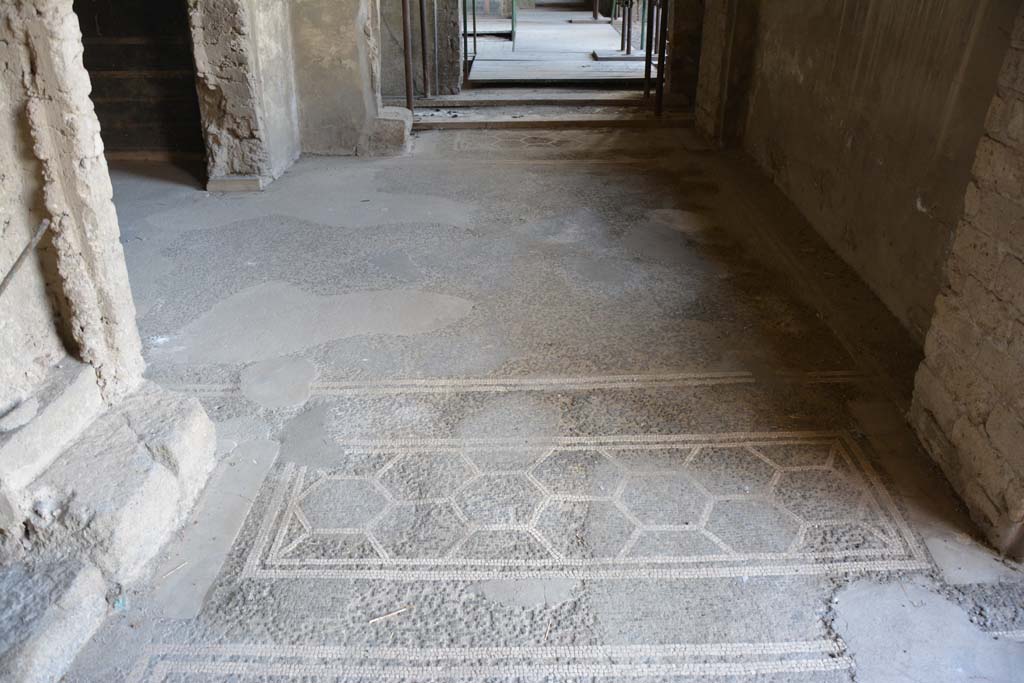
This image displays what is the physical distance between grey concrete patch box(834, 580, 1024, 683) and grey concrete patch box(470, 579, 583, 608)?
0.75 metres

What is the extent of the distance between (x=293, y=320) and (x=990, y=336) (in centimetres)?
292

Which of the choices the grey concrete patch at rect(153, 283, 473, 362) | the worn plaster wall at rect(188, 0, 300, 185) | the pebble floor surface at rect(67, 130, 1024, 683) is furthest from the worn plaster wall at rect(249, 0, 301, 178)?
the grey concrete patch at rect(153, 283, 473, 362)

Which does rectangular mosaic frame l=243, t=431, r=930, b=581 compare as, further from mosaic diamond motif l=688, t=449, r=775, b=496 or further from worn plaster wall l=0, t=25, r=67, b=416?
worn plaster wall l=0, t=25, r=67, b=416

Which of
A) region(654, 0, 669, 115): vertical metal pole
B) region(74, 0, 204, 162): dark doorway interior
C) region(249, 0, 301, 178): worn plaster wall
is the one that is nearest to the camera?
region(249, 0, 301, 178): worn plaster wall

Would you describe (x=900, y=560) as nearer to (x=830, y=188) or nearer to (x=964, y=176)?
(x=964, y=176)

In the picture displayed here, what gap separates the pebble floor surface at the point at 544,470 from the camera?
2141 millimetres

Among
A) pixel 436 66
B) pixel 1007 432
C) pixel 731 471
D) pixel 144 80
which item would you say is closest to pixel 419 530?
pixel 731 471

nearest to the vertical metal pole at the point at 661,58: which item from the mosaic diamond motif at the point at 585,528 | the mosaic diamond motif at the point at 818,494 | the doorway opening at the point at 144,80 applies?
the doorway opening at the point at 144,80

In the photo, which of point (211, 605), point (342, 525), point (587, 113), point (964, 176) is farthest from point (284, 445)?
point (587, 113)

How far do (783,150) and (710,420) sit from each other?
3234 millimetres

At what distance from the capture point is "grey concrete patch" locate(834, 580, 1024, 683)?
204cm

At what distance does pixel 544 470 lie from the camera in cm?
281

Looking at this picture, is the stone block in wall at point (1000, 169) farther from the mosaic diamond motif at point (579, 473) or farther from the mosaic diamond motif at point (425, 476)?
the mosaic diamond motif at point (425, 476)

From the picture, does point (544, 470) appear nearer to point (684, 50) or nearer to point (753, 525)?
point (753, 525)
